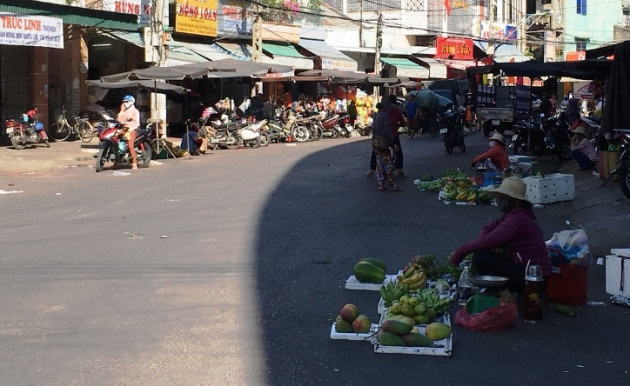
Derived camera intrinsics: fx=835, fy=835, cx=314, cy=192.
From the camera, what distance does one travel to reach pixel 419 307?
247 inches

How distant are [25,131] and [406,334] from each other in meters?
19.1

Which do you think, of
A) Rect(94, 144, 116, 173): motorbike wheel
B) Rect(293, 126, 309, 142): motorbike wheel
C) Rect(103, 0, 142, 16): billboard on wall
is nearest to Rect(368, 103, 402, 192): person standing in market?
Rect(94, 144, 116, 173): motorbike wheel

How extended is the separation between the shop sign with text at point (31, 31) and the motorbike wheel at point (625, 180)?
51.9 feet

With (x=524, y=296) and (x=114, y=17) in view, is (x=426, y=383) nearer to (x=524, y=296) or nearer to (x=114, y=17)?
(x=524, y=296)


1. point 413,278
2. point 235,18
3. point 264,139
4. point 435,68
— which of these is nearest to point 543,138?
point 264,139

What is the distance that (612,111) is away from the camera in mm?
11602

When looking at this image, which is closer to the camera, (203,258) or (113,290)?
(113,290)

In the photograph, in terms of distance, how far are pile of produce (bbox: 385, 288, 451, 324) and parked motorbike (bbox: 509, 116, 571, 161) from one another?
14.9 metres

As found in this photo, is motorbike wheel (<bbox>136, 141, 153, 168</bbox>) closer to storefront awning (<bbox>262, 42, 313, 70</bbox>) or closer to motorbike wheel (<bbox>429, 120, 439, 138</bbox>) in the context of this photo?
motorbike wheel (<bbox>429, 120, 439, 138</bbox>)

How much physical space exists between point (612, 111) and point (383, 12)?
4104 centimetres

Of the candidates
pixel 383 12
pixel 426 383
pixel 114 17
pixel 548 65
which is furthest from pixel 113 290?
pixel 383 12

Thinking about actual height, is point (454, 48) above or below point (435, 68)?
above

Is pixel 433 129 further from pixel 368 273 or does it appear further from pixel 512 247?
pixel 512 247

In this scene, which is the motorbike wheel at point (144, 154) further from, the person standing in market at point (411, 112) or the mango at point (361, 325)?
the mango at point (361, 325)
